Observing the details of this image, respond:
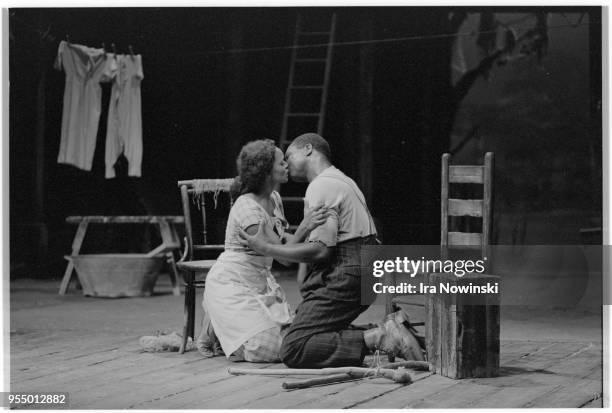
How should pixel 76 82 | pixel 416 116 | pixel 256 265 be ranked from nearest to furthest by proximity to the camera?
pixel 256 265 < pixel 76 82 < pixel 416 116

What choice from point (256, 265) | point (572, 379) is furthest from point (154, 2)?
point (572, 379)

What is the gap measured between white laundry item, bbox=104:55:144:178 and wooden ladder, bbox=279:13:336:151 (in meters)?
1.40

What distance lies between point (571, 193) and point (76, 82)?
4.82m

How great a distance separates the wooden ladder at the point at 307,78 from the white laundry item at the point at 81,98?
1.77 metres

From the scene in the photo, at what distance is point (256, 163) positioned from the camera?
186 inches

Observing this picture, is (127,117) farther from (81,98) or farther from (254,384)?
(254,384)

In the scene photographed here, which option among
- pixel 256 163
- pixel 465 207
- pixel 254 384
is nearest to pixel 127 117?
pixel 256 163

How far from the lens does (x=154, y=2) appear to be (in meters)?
4.37

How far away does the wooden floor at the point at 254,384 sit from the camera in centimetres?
374

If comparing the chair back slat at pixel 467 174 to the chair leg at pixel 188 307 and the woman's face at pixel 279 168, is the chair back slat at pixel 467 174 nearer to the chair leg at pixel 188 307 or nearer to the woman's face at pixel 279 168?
the woman's face at pixel 279 168

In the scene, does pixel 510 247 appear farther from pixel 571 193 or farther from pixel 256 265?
pixel 256 265

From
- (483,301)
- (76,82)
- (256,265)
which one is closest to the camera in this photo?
(483,301)

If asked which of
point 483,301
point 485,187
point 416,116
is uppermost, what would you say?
point 416,116

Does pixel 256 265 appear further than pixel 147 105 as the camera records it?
No
